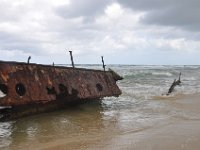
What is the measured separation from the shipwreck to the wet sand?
2130mm

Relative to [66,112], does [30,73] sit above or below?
above

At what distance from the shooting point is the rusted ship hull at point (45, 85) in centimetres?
928

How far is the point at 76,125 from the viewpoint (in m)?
9.05

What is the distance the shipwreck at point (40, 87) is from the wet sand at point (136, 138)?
2130 mm

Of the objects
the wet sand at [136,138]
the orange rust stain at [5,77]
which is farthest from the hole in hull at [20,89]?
the wet sand at [136,138]

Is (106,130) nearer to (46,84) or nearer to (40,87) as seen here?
(40,87)

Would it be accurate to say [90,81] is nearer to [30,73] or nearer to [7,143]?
[30,73]

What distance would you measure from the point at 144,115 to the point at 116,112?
1144mm

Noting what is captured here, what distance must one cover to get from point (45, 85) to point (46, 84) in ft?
0.30

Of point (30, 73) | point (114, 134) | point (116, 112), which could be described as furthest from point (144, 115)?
point (30, 73)

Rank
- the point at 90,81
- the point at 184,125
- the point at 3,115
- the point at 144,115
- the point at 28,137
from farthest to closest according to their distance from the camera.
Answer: the point at 90,81 < the point at 144,115 < the point at 3,115 < the point at 184,125 < the point at 28,137

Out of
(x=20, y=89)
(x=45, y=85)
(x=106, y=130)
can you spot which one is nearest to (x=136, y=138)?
(x=106, y=130)

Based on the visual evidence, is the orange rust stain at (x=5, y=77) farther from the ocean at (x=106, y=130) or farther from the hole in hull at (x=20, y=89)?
the ocean at (x=106, y=130)

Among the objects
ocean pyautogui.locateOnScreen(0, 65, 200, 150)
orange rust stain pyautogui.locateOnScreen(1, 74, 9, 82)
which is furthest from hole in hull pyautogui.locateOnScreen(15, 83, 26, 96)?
ocean pyautogui.locateOnScreen(0, 65, 200, 150)
